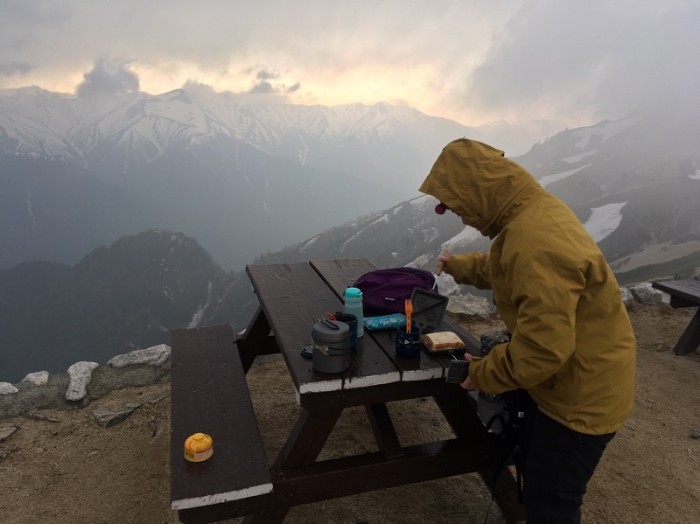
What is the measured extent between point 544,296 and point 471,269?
4.71ft

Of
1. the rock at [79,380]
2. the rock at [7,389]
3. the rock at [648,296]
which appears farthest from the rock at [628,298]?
the rock at [7,389]

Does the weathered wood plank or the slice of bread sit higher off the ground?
the weathered wood plank

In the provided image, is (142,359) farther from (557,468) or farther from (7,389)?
(557,468)

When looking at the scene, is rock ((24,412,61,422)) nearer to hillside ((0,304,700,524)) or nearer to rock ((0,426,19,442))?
hillside ((0,304,700,524))

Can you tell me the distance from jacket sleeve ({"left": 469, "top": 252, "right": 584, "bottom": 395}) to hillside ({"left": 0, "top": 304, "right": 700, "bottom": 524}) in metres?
2.10

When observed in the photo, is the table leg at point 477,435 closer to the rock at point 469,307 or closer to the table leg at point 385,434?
the table leg at point 385,434

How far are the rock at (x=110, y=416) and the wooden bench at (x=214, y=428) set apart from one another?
129cm

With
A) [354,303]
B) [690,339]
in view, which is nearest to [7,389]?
[354,303]

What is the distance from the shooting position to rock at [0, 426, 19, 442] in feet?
15.9

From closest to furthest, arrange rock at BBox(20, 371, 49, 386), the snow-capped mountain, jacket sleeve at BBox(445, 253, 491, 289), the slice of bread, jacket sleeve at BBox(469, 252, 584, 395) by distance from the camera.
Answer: jacket sleeve at BBox(469, 252, 584, 395)
the slice of bread
jacket sleeve at BBox(445, 253, 491, 289)
rock at BBox(20, 371, 49, 386)
the snow-capped mountain

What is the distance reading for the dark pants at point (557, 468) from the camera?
8.87 feet

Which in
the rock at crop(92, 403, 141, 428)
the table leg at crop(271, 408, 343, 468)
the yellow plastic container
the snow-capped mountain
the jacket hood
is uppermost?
the jacket hood

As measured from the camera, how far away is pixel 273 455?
4645 millimetres

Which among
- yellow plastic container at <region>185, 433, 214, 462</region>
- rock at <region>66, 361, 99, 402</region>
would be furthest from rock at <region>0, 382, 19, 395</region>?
yellow plastic container at <region>185, 433, 214, 462</region>
